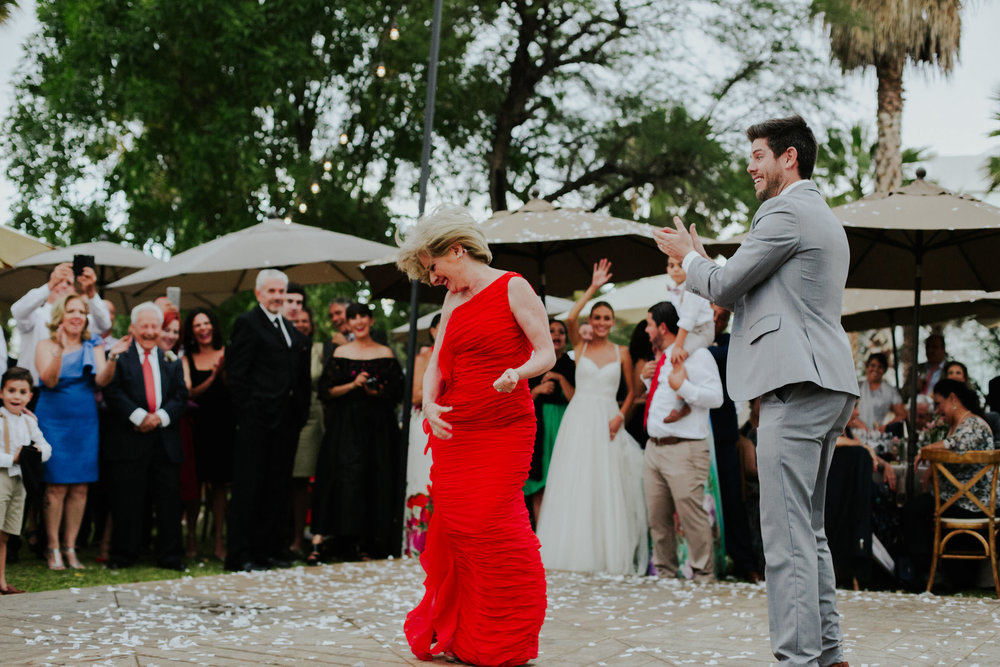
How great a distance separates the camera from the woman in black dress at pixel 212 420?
9164 mm

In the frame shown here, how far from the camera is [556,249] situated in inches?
382

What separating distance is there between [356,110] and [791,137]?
15834 millimetres

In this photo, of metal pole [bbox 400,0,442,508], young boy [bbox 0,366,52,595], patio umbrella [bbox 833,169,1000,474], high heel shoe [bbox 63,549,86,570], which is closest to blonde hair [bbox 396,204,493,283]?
patio umbrella [bbox 833,169,1000,474]

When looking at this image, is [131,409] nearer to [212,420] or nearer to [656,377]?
[212,420]

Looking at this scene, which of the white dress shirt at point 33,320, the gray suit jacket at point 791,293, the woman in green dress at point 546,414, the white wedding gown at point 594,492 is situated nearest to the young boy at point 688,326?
the white wedding gown at point 594,492

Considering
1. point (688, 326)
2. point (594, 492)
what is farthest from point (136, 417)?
point (688, 326)

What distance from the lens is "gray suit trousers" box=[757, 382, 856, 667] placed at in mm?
3865

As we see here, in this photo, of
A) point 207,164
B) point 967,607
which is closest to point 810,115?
point 207,164

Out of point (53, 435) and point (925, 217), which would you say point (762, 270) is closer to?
point (925, 217)

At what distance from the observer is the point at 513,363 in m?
4.97

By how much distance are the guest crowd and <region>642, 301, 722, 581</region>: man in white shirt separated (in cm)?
2

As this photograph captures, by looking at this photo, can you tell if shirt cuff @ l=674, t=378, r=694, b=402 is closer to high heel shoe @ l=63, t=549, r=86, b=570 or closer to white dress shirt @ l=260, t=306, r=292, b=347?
white dress shirt @ l=260, t=306, r=292, b=347

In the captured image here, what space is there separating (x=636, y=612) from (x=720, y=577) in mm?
2309

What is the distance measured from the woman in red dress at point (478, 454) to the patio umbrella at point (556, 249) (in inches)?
126
